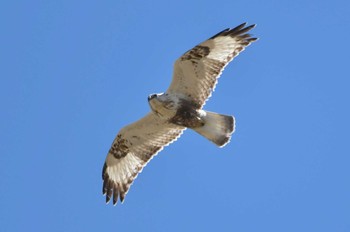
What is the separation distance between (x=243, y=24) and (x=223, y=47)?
45cm

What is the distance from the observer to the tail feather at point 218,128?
1187cm

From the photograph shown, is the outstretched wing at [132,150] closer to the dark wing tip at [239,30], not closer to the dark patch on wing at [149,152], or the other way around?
the dark patch on wing at [149,152]

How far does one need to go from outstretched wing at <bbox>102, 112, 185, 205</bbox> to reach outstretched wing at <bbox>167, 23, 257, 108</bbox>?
2.79 feet

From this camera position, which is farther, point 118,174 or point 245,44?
point 118,174

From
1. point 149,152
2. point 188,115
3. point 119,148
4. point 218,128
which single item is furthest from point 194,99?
point 119,148

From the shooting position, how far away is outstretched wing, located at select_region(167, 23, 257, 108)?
11.7 metres

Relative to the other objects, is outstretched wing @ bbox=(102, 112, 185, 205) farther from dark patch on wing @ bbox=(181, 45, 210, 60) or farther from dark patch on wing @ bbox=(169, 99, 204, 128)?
dark patch on wing @ bbox=(181, 45, 210, 60)

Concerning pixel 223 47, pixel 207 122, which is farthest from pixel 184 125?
pixel 223 47

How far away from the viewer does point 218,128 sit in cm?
1191

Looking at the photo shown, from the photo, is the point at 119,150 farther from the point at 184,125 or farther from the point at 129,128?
the point at 184,125

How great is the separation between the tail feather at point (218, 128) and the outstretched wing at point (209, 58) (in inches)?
18.4

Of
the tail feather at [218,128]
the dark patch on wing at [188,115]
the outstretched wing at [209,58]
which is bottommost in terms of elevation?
the tail feather at [218,128]

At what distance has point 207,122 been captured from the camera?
1186 centimetres

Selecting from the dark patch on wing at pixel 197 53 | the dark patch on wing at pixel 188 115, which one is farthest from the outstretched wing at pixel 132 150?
the dark patch on wing at pixel 197 53
